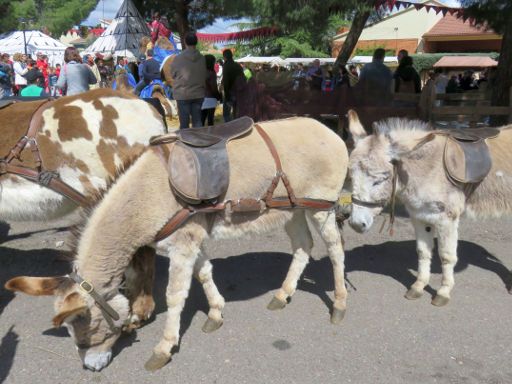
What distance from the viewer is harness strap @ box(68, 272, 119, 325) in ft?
9.16

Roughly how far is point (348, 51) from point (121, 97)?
31.3 feet

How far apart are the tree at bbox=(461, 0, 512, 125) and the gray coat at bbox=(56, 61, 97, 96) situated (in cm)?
653

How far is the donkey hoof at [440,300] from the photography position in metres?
3.84

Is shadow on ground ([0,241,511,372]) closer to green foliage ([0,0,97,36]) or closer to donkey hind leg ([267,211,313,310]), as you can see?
donkey hind leg ([267,211,313,310])

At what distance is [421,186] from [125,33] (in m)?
14.4

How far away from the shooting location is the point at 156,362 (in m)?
3.06

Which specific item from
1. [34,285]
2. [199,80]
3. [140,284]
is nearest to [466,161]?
[140,284]

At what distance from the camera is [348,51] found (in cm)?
1224

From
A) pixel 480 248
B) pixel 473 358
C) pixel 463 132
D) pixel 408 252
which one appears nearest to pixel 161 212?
pixel 473 358

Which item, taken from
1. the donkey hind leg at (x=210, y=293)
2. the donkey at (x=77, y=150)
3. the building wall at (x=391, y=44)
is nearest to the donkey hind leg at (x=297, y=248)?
the donkey hind leg at (x=210, y=293)

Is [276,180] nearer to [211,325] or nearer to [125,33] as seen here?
[211,325]

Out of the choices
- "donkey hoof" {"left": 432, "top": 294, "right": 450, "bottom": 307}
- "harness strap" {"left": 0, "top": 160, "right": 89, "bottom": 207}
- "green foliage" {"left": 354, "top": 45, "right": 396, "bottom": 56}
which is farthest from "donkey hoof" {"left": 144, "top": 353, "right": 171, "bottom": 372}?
"green foliage" {"left": 354, "top": 45, "right": 396, "bottom": 56}

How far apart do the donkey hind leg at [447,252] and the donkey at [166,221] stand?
0.89 meters

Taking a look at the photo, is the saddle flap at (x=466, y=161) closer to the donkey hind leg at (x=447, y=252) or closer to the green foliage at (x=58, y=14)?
the donkey hind leg at (x=447, y=252)
